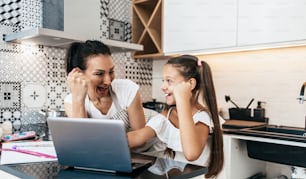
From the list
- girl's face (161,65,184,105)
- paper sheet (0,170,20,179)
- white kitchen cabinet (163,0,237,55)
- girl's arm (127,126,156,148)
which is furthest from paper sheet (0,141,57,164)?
white kitchen cabinet (163,0,237,55)

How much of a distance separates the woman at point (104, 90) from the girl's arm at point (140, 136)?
0.15 meters

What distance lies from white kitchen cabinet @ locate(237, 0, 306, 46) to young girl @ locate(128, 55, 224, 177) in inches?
29.5

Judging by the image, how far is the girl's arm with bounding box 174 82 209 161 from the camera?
113 centimetres

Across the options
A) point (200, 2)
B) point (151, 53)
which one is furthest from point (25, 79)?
point (200, 2)

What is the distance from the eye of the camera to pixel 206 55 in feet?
8.11

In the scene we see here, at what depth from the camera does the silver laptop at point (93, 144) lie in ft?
2.36

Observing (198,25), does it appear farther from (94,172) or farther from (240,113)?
(94,172)

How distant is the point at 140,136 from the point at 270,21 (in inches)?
48.0

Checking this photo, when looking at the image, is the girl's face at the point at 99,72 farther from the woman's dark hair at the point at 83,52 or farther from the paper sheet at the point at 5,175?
the paper sheet at the point at 5,175

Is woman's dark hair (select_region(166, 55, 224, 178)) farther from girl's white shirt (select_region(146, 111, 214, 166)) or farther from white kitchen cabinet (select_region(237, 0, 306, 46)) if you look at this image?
white kitchen cabinet (select_region(237, 0, 306, 46))

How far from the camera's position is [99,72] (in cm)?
136

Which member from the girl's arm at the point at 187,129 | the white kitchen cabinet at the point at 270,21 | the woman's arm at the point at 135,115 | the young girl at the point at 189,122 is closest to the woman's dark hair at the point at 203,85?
the young girl at the point at 189,122

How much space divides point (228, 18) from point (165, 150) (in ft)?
3.81

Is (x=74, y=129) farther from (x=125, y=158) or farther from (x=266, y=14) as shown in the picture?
(x=266, y=14)
